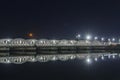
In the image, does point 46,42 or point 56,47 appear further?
point 56,47

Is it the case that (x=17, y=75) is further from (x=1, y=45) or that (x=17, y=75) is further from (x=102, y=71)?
(x=1, y=45)

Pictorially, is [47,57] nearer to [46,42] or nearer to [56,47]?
[46,42]

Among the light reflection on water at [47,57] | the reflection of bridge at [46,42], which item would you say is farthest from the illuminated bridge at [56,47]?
the light reflection on water at [47,57]

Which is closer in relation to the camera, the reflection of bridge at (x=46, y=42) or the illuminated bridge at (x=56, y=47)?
the illuminated bridge at (x=56, y=47)

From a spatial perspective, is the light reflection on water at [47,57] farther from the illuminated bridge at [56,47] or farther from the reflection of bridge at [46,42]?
the reflection of bridge at [46,42]

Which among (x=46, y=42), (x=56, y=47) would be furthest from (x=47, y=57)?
(x=56, y=47)

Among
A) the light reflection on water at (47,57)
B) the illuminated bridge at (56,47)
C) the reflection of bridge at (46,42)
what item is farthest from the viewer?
the reflection of bridge at (46,42)

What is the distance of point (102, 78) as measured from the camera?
112 ft

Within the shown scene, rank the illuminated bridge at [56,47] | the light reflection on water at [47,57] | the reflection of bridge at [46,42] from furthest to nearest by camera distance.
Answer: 1. the reflection of bridge at [46,42]
2. the illuminated bridge at [56,47]
3. the light reflection on water at [47,57]

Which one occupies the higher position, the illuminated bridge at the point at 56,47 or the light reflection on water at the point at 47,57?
the illuminated bridge at the point at 56,47

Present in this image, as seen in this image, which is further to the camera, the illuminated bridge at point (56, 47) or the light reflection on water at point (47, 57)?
the illuminated bridge at point (56, 47)

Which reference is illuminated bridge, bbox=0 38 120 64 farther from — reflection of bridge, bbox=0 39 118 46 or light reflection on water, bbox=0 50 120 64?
light reflection on water, bbox=0 50 120 64

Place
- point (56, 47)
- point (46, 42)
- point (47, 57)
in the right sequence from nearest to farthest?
point (47, 57)
point (46, 42)
point (56, 47)

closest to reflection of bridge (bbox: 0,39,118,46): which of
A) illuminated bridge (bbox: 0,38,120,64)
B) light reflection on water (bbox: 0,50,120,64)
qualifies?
illuminated bridge (bbox: 0,38,120,64)
